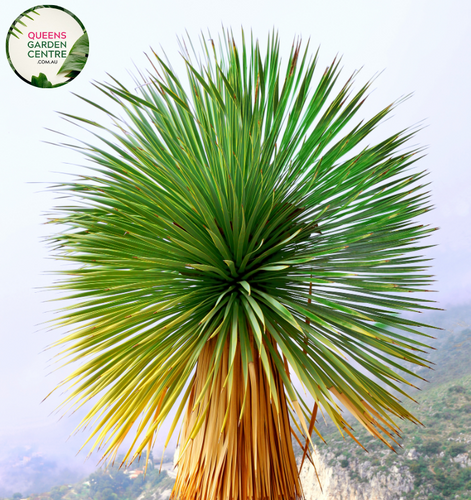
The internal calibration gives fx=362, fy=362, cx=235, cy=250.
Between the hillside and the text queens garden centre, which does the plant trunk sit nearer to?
the text queens garden centre

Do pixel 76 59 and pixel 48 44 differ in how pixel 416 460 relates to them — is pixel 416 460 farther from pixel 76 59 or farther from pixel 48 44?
pixel 48 44

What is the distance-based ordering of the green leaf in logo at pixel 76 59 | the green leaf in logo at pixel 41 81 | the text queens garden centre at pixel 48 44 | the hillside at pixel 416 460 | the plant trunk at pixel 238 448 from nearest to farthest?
the plant trunk at pixel 238 448 → the green leaf in logo at pixel 76 59 → the green leaf in logo at pixel 41 81 → the text queens garden centre at pixel 48 44 → the hillside at pixel 416 460

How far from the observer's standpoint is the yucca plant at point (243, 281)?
1.58m

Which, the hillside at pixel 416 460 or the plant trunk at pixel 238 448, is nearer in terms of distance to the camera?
the plant trunk at pixel 238 448

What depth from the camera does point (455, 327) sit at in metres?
13.3

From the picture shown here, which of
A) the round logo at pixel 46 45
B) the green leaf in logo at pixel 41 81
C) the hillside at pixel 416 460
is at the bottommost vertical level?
the hillside at pixel 416 460

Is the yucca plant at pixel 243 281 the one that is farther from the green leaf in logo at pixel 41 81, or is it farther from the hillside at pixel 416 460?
the hillside at pixel 416 460

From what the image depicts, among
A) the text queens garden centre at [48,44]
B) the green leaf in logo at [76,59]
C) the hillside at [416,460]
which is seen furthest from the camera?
the hillside at [416,460]

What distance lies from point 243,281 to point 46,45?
11.0ft

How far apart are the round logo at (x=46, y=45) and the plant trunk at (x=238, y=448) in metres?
2.81

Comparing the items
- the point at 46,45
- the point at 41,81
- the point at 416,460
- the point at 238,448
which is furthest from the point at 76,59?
the point at 416,460

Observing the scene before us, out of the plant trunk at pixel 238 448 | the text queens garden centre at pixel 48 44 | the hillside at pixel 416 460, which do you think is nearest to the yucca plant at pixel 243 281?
the plant trunk at pixel 238 448

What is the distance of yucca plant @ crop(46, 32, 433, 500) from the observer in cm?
158

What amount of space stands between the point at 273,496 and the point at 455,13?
83.1ft
